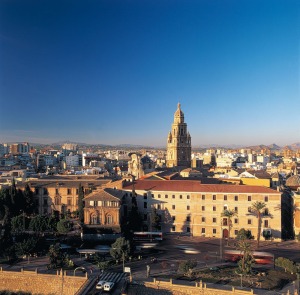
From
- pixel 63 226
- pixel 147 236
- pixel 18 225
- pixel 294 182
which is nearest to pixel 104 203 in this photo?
pixel 63 226

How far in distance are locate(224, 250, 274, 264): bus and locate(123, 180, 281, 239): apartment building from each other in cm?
669

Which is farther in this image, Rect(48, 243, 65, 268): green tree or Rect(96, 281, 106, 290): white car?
Rect(48, 243, 65, 268): green tree

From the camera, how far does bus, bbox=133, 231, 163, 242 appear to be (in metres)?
41.1

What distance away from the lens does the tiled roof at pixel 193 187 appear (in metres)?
42.6

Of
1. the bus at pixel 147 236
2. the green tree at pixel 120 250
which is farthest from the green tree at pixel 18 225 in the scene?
the green tree at pixel 120 250

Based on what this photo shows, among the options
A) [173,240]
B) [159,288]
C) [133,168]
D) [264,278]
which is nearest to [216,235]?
[173,240]

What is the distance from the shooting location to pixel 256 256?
34.2 meters

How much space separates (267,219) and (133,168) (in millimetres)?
Answer: 33052

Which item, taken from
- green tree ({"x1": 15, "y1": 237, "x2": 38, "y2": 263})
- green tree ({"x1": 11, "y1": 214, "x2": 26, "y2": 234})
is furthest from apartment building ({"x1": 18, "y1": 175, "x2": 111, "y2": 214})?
green tree ({"x1": 15, "y1": 237, "x2": 38, "y2": 263})

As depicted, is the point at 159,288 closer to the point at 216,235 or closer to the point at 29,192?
the point at 216,235

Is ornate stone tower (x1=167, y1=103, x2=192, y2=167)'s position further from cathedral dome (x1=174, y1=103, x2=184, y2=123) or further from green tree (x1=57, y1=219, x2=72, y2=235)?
green tree (x1=57, y1=219, x2=72, y2=235)

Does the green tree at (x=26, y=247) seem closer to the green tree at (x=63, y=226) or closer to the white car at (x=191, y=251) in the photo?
the green tree at (x=63, y=226)

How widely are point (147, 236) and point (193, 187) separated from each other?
8.55m

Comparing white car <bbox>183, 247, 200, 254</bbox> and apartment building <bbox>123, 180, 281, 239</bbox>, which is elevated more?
apartment building <bbox>123, 180, 281, 239</bbox>
